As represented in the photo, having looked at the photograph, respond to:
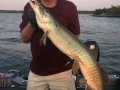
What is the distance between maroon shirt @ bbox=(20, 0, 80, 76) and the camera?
10.8ft

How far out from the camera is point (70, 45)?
2.84m

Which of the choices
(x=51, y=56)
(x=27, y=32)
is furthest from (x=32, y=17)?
(x=51, y=56)

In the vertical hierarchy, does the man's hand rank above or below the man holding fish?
above

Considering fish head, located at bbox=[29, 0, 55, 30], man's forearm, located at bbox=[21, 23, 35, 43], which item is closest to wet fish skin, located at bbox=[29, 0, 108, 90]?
fish head, located at bbox=[29, 0, 55, 30]

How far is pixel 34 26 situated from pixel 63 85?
1.14 metres

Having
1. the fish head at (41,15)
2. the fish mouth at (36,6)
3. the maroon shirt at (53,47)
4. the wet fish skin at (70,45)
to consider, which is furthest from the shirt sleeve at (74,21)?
the fish mouth at (36,6)

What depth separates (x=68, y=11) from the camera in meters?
3.36

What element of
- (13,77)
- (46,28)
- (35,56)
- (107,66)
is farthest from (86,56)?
(107,66)

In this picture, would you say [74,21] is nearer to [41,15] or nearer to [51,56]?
[51,56]

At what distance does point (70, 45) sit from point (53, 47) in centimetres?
53

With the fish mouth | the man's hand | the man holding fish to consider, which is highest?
the fish mouth

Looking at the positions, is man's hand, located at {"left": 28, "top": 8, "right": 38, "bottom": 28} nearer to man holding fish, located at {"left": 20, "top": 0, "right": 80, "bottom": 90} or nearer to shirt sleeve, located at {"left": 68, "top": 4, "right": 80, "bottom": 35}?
man holding fish, located at {"left": 20, "top": 0, "right": 80, "bottom": 90}

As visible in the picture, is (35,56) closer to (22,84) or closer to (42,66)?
(42,66)

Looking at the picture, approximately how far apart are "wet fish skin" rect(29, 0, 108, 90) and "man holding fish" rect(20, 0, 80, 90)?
0.47 metres
